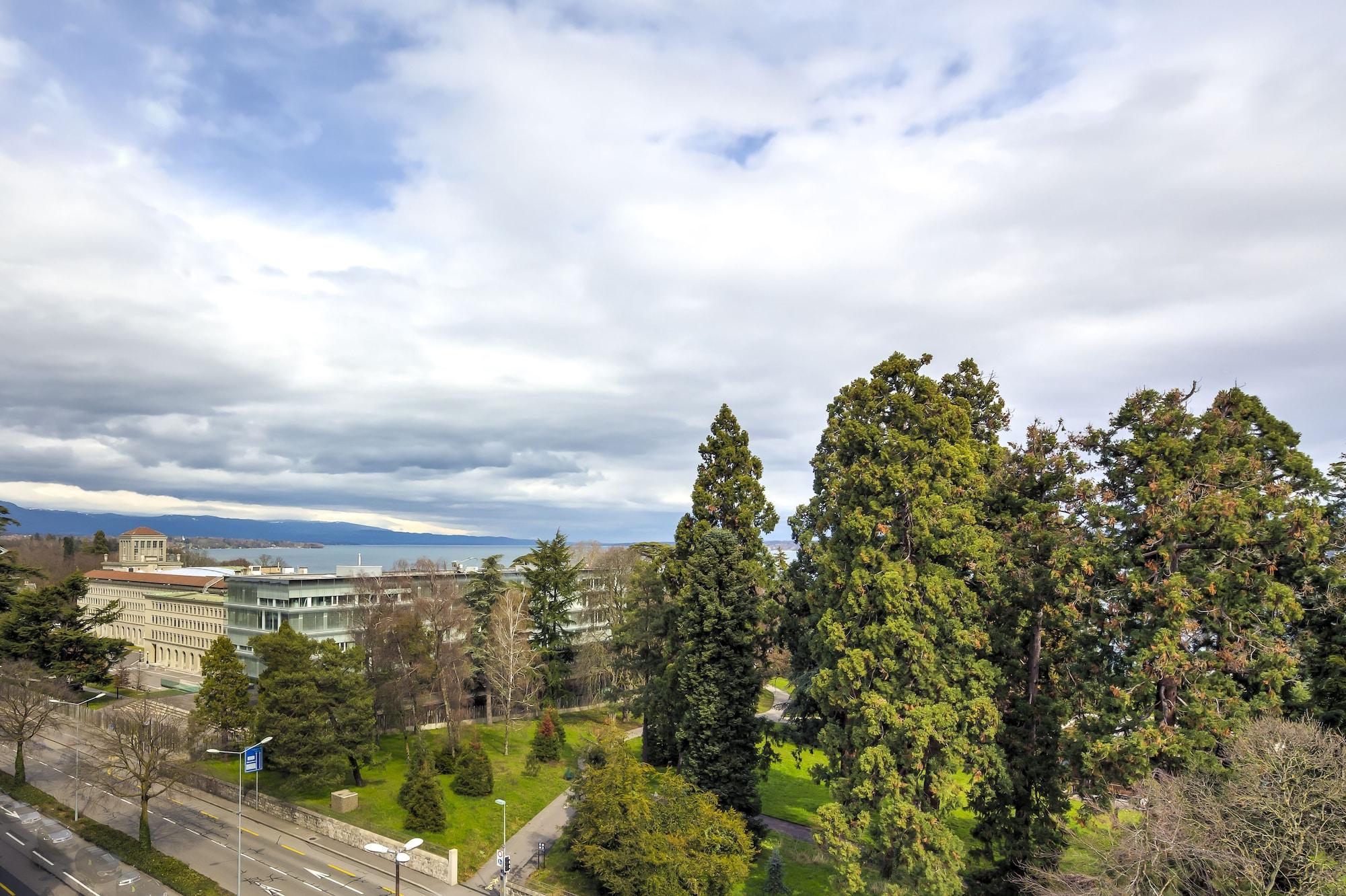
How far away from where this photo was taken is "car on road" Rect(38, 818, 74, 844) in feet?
111

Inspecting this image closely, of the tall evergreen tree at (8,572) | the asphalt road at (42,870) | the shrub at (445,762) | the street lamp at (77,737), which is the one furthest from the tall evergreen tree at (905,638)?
the tall evergreen tree at (8,572)

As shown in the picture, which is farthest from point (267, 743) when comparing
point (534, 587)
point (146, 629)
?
point (146, 629)

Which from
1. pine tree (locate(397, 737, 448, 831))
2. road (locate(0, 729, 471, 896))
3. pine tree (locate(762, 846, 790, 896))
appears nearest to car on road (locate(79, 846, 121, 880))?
road (locate(0, 729, 471, 896))

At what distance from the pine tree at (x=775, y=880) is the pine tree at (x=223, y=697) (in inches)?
1170

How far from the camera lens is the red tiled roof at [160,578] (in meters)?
71.7

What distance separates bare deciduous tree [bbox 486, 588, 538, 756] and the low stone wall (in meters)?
12.1

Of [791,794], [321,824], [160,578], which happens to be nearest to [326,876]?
[321,824]

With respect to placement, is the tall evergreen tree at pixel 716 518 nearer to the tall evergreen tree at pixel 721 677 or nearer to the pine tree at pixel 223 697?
the tall evergreen tree at pixel 721 677

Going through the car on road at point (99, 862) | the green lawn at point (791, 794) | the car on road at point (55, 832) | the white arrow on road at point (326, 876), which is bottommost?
the green lawn at point (791, 794)

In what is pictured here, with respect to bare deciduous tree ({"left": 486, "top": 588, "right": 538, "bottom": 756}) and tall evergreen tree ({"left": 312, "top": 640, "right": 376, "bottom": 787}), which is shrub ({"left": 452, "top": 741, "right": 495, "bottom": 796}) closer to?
tall evergreen tree ({"left": 312, "top": 640, "right": 376, "bottom": 787})

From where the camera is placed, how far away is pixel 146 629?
77.1m

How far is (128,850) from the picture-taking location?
1280 inches

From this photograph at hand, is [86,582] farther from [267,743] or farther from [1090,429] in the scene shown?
[1090,429]

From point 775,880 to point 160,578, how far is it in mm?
77051
